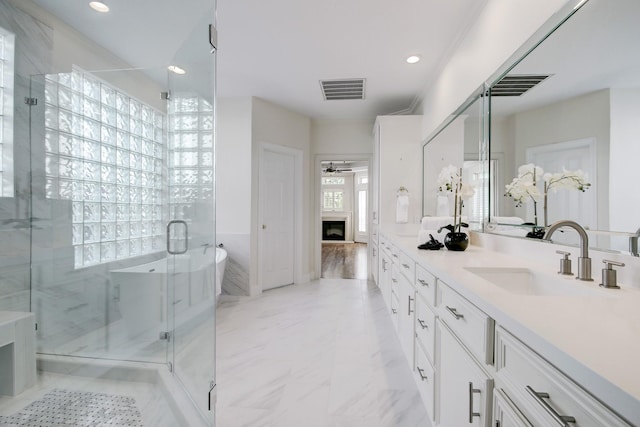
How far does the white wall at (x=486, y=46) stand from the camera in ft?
4.95

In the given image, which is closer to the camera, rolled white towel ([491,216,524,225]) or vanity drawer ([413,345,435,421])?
vanity drawer ([413,345,435,421])

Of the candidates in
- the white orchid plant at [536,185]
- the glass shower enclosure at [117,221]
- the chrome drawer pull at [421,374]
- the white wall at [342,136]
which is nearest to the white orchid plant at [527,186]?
the white orchid plant at [536,185]

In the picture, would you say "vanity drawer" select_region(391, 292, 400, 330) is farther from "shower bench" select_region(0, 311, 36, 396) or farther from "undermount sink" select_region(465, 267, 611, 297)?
"shower bench" select_region(0, 311, 36, 396)

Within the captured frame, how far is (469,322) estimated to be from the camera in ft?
3.19

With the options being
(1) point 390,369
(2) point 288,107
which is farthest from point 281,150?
(1) point 390,369

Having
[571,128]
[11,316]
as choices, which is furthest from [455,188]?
[11,316]

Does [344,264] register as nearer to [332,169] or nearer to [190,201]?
[332,169]

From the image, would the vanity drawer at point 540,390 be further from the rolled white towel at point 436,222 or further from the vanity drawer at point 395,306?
the vanity drawer at point 395,306

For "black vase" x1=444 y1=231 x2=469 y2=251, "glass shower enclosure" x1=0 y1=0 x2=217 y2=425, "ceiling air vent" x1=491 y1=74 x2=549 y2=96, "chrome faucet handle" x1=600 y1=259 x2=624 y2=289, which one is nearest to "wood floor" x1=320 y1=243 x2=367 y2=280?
"black vase" x1=444 y1=231 x2=469 y2=251

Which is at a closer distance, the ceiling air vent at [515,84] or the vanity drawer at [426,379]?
the vanity drawer at [426,379]

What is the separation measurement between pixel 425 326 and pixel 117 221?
A: 67.9 inches

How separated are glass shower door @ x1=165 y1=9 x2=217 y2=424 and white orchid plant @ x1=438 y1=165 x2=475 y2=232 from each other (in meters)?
1.61

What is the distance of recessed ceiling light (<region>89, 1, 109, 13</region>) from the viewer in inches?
56.2

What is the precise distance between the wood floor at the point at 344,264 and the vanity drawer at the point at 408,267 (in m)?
2.79
